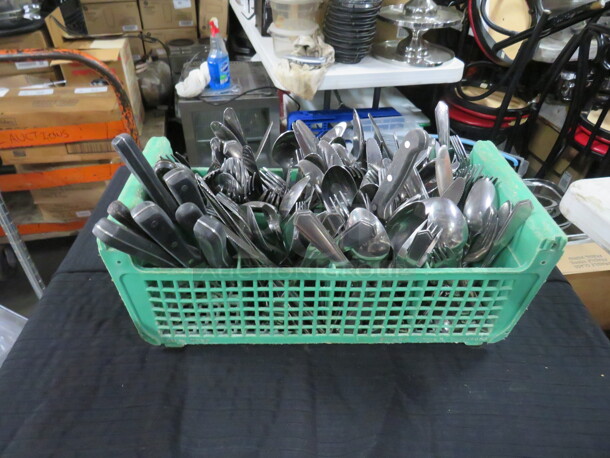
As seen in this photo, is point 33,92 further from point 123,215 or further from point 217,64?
point 123,215

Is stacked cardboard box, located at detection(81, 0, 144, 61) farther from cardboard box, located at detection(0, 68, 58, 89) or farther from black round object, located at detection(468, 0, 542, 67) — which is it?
black round object, located at detection(468, 0, 542, 67)

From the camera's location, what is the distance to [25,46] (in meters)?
1.23

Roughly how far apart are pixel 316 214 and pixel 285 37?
0.79 metres

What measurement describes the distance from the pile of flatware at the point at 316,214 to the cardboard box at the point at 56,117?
787mm

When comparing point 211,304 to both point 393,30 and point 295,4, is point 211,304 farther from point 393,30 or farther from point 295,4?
point 393,30

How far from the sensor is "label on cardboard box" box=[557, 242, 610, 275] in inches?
35.9

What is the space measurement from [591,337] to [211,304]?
44 centimetres

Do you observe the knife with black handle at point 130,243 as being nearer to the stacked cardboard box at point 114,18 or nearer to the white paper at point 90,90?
the white paper at point 90,90

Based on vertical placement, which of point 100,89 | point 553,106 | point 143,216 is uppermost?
point 143,216

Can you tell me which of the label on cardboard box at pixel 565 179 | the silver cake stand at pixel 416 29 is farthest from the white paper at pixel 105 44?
the label on cardboard box at pixel 565 179

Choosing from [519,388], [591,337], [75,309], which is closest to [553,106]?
[591,337]

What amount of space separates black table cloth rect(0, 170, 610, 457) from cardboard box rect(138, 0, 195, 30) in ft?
5.40

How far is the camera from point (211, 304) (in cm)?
40

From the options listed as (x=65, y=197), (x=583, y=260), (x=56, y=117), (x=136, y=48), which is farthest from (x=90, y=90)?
(x=583, y=260)
